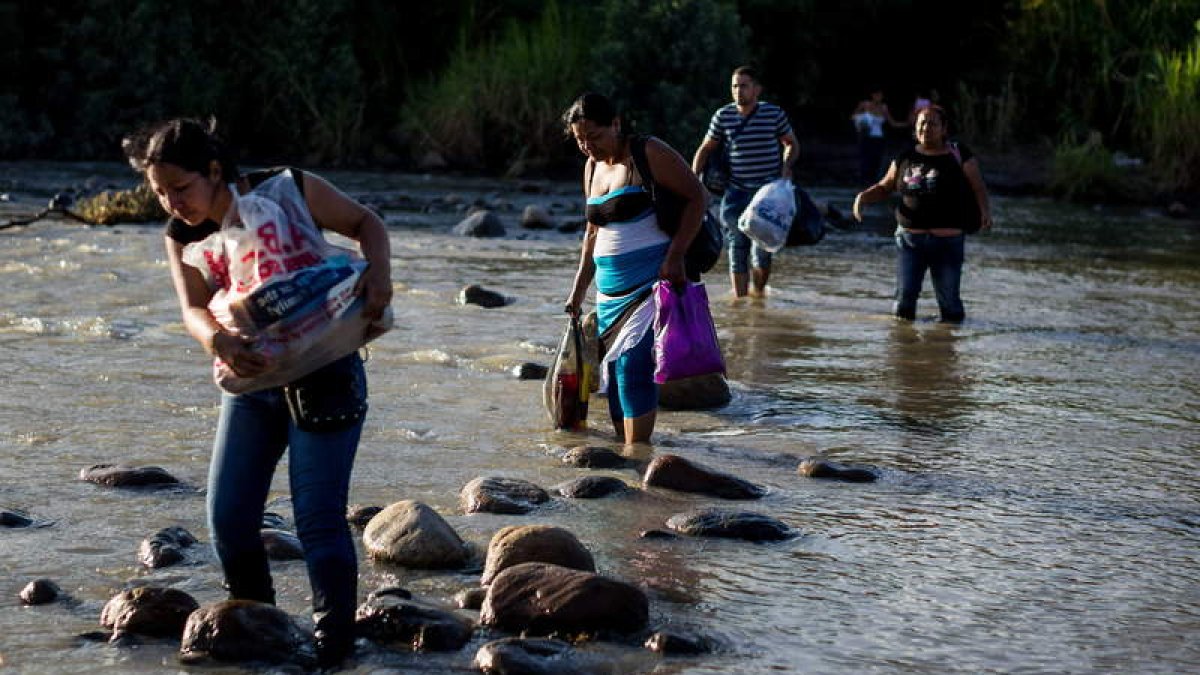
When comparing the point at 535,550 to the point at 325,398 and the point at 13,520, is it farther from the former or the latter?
the point at 13,520

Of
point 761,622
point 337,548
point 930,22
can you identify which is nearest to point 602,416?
point 761,622

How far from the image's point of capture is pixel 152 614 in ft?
16.8

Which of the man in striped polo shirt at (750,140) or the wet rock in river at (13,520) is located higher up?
the man in striped polo shirt at (750,140)

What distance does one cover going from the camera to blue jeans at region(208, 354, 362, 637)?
4.67 metres

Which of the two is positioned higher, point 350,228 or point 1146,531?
point 350,228

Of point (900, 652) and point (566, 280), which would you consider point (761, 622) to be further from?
point (566, 280)

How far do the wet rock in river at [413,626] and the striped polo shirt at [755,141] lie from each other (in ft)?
26.0

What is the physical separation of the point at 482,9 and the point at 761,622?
26.7m

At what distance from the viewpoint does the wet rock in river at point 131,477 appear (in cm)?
692

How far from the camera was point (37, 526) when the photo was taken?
249 inches

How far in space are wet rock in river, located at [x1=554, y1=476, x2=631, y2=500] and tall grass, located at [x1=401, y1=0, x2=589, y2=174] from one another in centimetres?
2083

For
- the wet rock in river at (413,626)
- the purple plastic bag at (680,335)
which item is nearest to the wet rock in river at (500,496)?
the purple plastic bag at (680,335)

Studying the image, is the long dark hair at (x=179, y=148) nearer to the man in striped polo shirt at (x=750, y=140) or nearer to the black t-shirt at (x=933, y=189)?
the black t-shirt at (x=933, y=189)

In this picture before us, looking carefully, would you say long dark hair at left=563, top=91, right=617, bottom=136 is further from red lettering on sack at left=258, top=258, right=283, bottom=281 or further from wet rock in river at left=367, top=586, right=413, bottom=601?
red lettering on sack at left=258, top=258, right=283, bottom=281
